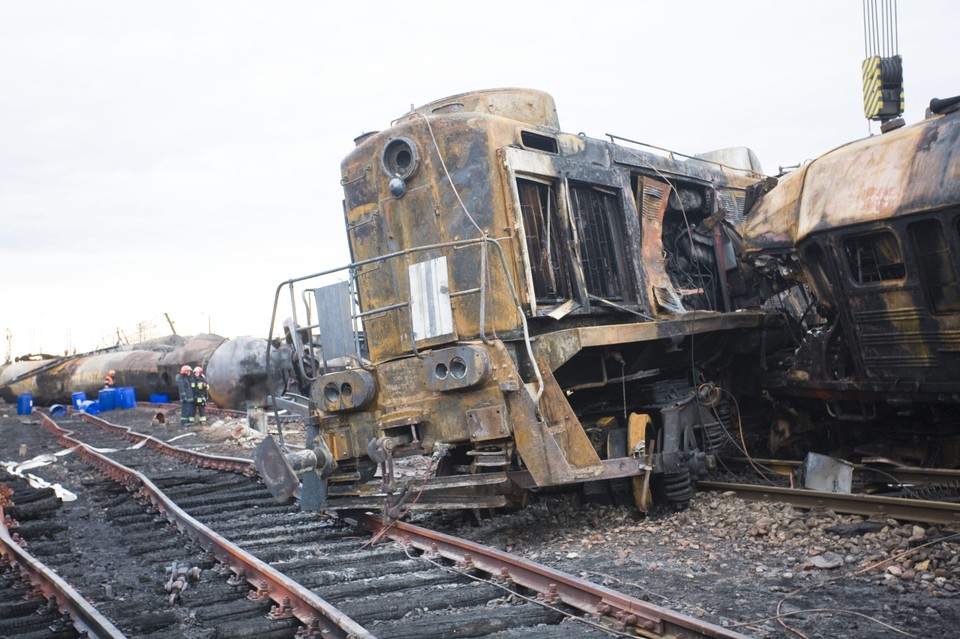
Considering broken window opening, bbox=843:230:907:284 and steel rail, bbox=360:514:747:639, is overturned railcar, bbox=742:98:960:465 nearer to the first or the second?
broken window opening, bbox=843:230:907:284

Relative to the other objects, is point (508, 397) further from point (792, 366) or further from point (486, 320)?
point (792, 366)

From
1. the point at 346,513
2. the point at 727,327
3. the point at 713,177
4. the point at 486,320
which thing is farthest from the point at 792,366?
the point at 346,513

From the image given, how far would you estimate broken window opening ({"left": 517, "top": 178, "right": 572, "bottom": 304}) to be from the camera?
7086 mm

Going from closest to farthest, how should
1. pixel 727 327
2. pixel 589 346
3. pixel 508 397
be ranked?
pixel 508 397, pixel 589 346, pixel 727 327

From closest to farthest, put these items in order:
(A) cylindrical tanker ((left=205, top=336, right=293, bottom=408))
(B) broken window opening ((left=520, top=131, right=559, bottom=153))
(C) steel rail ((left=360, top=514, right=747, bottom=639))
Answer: (C) steel rail ((left=360, top=514, right=747, bottom=639)) < (B) broken window opening ((left=520, top=131, right=559, bottom=153)) < (A) cylindrical tanker ((left=205, top=336, right=293, bottom=408))

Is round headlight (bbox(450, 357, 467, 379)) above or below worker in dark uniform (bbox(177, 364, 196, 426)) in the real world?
above

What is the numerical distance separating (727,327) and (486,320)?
8.94 ft

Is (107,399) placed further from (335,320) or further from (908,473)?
(908,473)

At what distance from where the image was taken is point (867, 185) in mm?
6754

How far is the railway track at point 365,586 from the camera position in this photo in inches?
169

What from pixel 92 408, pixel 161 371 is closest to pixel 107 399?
pixel 92 408

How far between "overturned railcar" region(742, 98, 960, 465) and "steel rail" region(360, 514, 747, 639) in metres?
3.68

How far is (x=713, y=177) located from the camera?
31.2 ft

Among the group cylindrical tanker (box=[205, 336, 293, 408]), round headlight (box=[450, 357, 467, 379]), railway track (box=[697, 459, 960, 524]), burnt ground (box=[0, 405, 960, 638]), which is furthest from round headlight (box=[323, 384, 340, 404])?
cylindrical tanker (box=[205, 336, 293, 408])
